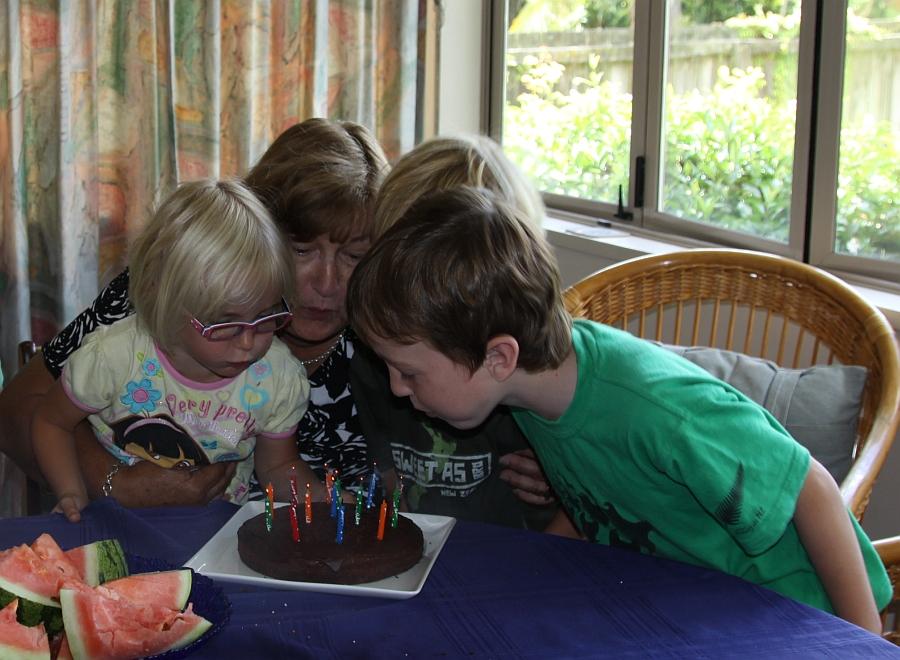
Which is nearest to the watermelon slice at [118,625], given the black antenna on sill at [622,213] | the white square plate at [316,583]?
the white square plate at [316,583]

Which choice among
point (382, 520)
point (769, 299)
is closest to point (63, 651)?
point (382, 520)

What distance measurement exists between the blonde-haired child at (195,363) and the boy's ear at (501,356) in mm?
394

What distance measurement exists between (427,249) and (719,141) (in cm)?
189

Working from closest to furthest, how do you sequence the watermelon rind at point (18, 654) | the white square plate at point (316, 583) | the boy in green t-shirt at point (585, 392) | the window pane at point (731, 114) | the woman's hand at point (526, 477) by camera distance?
the watermelon rind at point (18, 654), the white square plate at point (316, 583), the boy in green t-shirt at point (585, 392), the woman's hand at point (526, 477), the window pane at point (731, 114)

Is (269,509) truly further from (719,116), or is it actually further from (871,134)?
(719,116)

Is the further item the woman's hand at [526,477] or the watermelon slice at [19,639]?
the woman's hand at [526,477]

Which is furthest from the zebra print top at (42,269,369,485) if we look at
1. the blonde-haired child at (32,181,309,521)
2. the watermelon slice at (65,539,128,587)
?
the watermelon slice at (65,539,128,587)

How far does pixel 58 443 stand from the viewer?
5.82 feet

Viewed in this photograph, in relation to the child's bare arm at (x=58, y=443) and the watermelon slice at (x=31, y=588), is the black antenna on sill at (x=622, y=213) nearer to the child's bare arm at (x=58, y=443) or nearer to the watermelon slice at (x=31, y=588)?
the child's bare arm at (x=58, y=443)

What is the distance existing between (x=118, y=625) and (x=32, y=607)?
86 millimetres

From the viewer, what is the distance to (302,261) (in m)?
1.89

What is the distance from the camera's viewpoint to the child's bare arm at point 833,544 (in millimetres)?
1311

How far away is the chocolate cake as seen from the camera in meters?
1.26

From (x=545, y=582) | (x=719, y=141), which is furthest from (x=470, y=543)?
(x=719, y=141)
